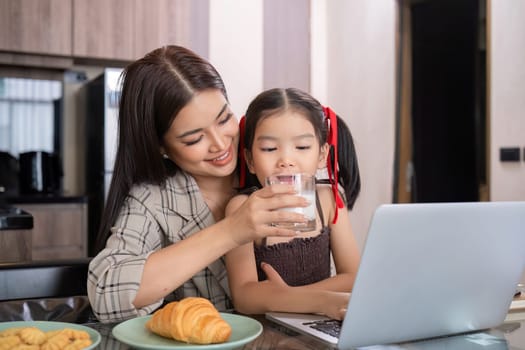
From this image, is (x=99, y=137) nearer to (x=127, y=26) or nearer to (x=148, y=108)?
(x=127, y=26)

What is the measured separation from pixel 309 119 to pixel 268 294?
0.48m

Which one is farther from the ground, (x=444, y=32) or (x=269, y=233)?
(x=444, y=32)

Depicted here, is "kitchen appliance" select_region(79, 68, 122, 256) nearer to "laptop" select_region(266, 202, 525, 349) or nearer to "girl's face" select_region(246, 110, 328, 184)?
"girl's face" select_region(246, 110, 328, 184)

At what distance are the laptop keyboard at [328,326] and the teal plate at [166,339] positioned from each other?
0.39ft

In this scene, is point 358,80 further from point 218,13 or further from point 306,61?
point 218,13

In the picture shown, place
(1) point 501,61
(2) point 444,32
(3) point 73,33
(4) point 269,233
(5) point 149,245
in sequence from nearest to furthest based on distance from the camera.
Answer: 1. (4) point 269,233
2. (5) point 149,245
3. (1) point 501,61
4. (3) point 73,33
5. (2) point 444,32

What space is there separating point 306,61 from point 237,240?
3972 millimetres

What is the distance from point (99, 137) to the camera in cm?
403

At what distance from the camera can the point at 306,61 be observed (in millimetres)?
4945

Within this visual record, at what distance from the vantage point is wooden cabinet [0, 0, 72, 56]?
3809mm

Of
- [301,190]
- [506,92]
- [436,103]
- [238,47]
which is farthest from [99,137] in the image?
[301,190]

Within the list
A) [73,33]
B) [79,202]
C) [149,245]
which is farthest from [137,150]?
[73,33]

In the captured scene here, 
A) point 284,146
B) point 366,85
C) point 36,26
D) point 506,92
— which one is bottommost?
point 284,146

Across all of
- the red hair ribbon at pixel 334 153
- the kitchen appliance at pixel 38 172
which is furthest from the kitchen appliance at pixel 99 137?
the red hair ribbon at pixel 334 153
